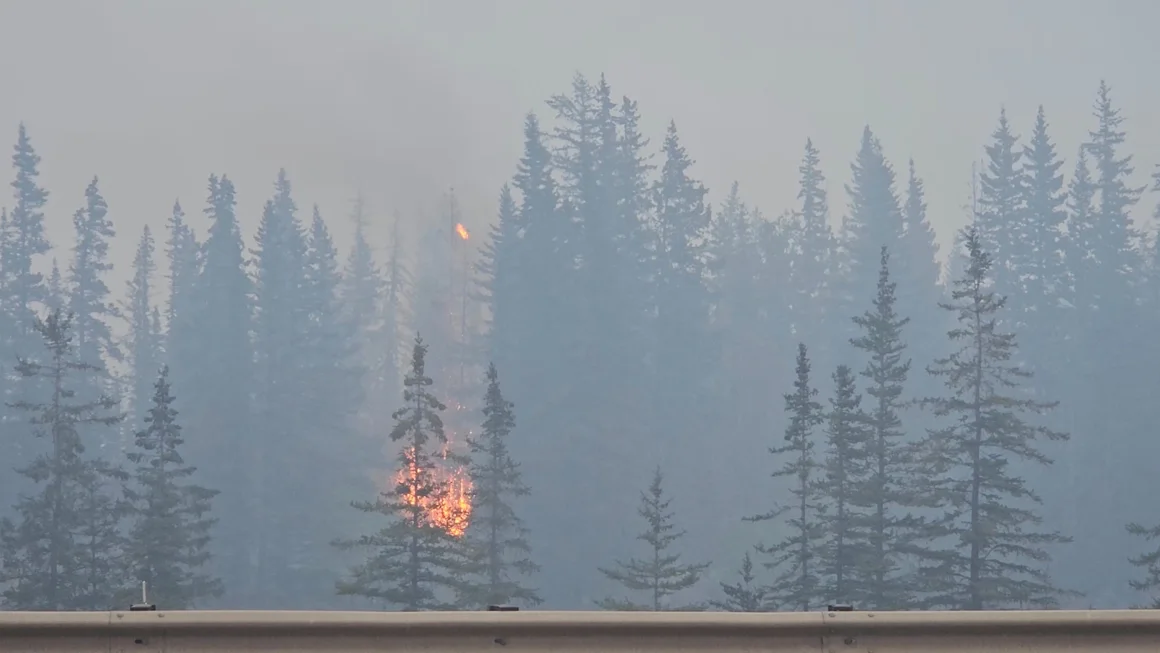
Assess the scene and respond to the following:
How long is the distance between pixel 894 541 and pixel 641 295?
73.5 ft

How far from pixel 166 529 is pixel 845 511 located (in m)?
26.6

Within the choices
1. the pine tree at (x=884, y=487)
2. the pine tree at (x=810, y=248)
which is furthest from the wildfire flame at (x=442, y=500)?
the pine tree at (x=810, y=248)

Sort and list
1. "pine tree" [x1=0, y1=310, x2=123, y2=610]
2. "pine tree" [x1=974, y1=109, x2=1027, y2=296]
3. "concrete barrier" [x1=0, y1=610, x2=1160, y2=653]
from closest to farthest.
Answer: "concrete barrier" [x1=0, y1=610, x2=1160, y2=653]
"pine tree" [x1=0, y1=310, x2=123, y2=610]
"pine tree" [x1=974, y1=109, x2=1027, y2=296]

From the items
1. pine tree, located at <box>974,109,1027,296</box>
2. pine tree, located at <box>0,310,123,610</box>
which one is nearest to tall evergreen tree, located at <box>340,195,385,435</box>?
pine tree, located at <box>0,310,123,610</box>

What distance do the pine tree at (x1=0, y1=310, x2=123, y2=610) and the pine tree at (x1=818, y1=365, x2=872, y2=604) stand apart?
2712cm

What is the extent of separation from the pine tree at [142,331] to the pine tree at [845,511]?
1306 inches

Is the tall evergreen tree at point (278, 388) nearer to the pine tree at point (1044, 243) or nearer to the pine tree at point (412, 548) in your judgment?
the pine tree at point (412, 548)

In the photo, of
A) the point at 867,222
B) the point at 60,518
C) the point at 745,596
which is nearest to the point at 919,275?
the point at 867,222

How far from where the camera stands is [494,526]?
158ft

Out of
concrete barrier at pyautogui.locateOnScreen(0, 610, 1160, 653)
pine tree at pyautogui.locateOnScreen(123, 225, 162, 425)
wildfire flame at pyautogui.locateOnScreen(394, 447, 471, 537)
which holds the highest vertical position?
pine tree at pyautogui.locateOnScreen(123, 225, 162, 425)

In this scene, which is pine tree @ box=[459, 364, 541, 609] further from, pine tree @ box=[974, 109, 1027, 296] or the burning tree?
pine tree @ box=[974, 109, 1027, 296]

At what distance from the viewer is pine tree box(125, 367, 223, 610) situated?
46.3 metres

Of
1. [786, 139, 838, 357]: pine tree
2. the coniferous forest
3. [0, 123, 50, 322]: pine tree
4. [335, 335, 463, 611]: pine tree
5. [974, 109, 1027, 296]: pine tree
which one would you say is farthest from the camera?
[786, 139, 838, 357]: pine tree

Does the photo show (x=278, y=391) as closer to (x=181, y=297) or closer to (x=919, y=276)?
(x=181, y=297)
